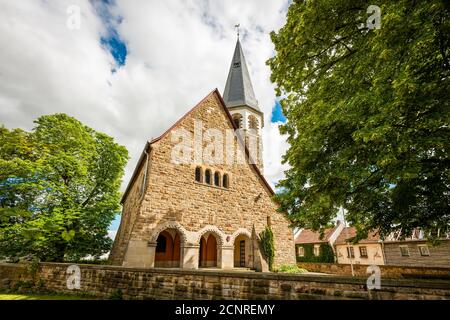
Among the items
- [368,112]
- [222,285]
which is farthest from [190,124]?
[368,112]

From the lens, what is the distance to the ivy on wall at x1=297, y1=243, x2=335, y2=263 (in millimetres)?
29161

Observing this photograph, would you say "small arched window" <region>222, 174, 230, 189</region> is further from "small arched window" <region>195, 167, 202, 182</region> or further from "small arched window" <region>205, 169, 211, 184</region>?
"small arched window" <region>195, 167, 202, 182</region>

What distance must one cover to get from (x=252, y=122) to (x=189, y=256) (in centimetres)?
1941

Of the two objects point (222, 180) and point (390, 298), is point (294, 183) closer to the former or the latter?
point (390, 298)

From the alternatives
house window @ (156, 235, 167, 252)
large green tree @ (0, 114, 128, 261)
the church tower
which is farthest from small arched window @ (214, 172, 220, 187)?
the church tower

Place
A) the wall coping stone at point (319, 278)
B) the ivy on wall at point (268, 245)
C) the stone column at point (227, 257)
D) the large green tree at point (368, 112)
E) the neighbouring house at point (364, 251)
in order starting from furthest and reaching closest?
the neighbouring house at point (364, 251) < the ivy on wall at point (268, 245) < the stone column at point (227, 257) < the large green tree at point (368, 112) < the wall coping stone at point (319, 278)

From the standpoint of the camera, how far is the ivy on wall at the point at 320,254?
2916 cm

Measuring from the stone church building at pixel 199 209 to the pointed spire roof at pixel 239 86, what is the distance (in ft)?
42.3

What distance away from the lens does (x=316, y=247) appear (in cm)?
3092

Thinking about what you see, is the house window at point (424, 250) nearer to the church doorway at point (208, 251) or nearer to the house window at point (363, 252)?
the house window at point (363, 252)

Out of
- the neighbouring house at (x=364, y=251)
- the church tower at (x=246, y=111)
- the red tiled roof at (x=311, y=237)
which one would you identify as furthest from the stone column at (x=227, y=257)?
the red tiled roof at (x=311, y=237)

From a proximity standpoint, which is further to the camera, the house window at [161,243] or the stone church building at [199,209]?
the house window at [161,243]

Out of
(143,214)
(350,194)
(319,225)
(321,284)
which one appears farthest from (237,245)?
(321,284)

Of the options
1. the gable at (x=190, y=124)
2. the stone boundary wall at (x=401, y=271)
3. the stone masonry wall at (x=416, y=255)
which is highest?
the gable at (x=190, y=124)
